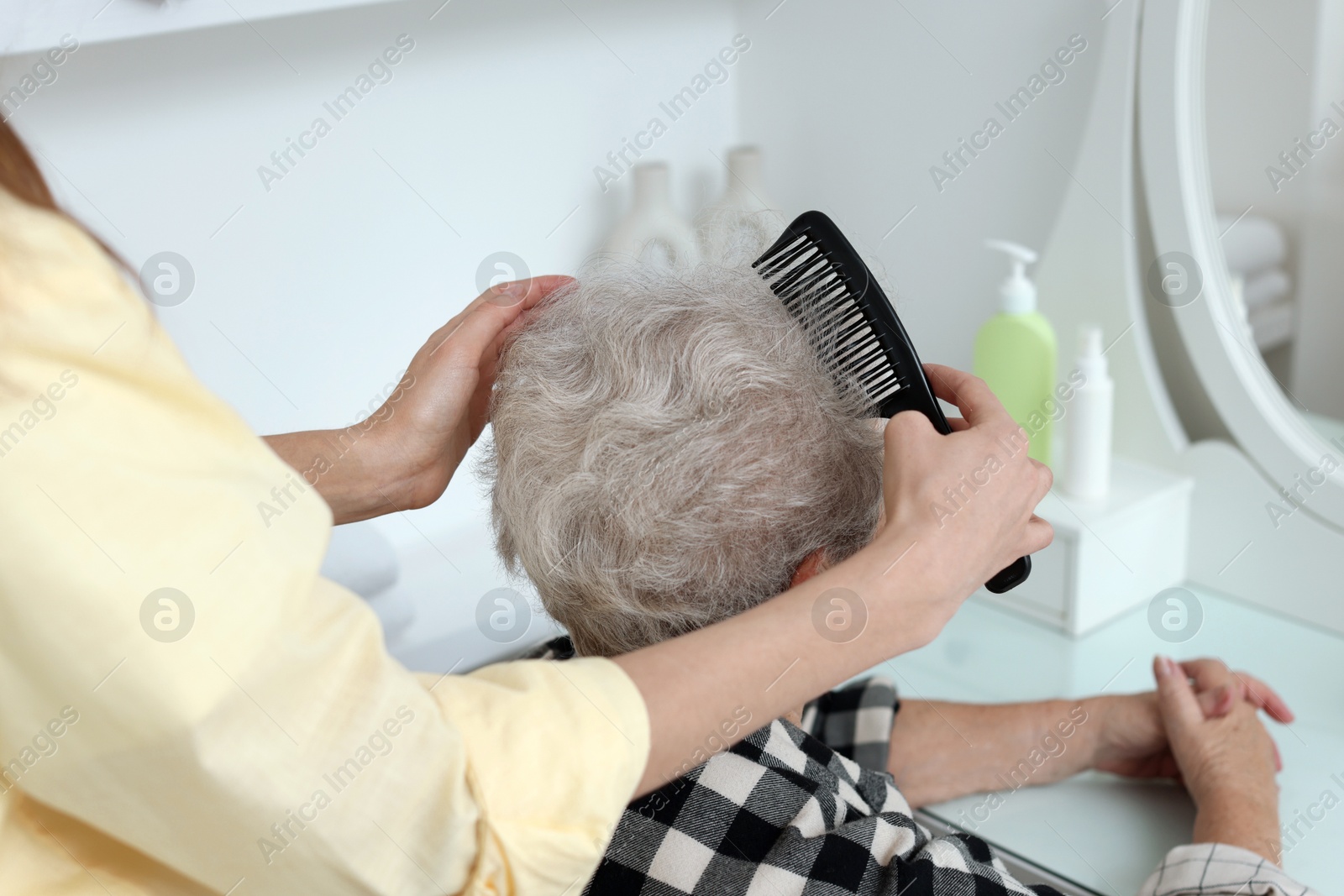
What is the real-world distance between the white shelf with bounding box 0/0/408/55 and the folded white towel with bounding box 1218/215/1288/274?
97 centimetres

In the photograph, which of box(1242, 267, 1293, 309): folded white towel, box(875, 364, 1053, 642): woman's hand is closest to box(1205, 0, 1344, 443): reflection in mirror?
box(1242, 267, 1293, 309): folded white towel

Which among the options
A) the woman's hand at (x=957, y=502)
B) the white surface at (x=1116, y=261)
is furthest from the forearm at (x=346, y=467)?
the white surface at (x=1116, y=261)

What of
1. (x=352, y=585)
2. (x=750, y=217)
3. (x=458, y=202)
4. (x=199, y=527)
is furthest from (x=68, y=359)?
(x=458, y=202)

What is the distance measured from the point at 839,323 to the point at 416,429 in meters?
0.36

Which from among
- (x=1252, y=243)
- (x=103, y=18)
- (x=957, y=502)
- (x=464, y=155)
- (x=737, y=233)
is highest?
(x=103, y=18)

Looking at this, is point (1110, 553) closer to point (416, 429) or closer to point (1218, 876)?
point (1218, 876)

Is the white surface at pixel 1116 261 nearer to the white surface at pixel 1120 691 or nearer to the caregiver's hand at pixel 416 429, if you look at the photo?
the white surface at pixel 1120 691

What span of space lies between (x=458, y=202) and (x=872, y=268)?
72cm

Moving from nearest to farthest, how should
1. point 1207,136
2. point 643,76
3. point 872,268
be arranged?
point 872,268 < point 1207,136 < point 643,76

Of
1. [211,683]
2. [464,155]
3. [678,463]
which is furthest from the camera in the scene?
[464,155]

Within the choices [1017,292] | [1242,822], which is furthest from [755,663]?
[1017,292]

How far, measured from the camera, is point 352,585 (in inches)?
50.3

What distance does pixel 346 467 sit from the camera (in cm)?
89

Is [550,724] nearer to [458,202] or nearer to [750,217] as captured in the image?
[750,217]
